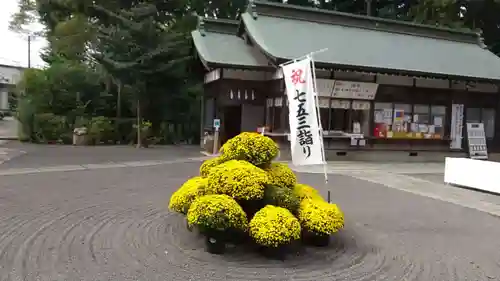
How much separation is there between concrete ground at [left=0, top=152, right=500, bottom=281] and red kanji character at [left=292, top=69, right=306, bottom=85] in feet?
7.14

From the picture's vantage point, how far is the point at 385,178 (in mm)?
11547

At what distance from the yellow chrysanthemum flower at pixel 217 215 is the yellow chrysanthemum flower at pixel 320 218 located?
31.0 inches

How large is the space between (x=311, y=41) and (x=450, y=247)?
37.8 ft

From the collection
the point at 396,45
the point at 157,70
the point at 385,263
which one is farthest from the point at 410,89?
the point at 385,263

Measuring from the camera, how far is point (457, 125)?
657 inches

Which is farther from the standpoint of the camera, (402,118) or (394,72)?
(402,118)

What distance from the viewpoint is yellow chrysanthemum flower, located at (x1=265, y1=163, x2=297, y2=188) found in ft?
17.7

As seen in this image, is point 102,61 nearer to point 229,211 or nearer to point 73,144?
point 73,144

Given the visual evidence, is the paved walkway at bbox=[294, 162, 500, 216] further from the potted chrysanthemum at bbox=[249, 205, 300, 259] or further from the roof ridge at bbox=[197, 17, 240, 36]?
the roof ridge at bbox=[197, 17, 240, 36]

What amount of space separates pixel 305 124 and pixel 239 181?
5.20 feet

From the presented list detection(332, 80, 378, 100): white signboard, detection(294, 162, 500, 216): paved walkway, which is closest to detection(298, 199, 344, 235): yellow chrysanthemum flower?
detection(294, 162, 500, 216): paved walkway

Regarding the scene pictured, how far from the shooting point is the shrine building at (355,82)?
1477 cm

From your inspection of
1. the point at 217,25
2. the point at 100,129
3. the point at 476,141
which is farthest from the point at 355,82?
the point at 100,129

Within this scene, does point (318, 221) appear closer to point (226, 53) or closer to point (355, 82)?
point (355, 82)
